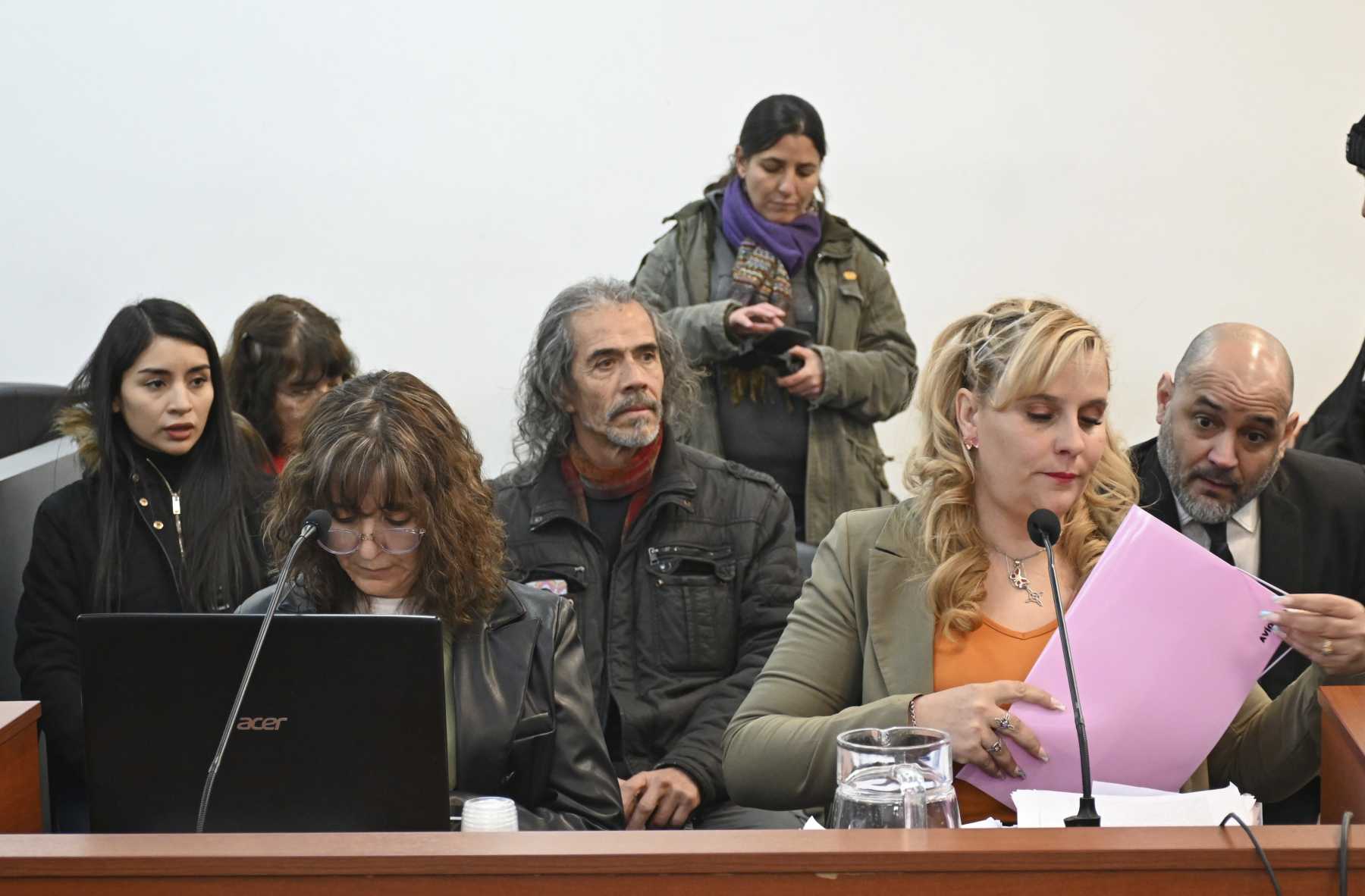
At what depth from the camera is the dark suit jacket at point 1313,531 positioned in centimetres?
243

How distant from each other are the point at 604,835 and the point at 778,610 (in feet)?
4.82

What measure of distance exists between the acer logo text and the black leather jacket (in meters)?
0.37

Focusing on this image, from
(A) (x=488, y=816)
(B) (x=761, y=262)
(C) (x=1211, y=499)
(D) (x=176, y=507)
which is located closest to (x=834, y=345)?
(B) (x=761, y=262)

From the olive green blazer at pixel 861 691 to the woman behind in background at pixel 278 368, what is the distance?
1911 mm

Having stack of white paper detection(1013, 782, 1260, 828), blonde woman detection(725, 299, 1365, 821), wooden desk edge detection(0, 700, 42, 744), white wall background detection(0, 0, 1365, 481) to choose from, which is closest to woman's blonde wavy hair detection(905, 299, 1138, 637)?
blonde woman detection(725, 299, 1365, 821)

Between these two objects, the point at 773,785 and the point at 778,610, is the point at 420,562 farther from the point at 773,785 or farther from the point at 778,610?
the point at 778,610

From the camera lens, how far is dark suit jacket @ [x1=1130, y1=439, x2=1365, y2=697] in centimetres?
243

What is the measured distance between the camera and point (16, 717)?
1550mm

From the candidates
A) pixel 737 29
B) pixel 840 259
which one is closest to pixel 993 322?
pixel 840 259

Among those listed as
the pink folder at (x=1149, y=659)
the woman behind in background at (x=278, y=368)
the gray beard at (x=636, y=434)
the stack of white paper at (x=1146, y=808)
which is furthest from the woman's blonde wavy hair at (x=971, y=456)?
the woman behind in background at (x=278, y=368)

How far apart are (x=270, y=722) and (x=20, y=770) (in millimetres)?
279

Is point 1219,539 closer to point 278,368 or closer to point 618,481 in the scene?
point 618,481

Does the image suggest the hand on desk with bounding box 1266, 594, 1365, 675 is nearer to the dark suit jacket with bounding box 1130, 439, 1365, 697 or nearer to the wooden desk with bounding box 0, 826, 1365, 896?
the wooden desk with bounding box 0, 826, 1365, 896

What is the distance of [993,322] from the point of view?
1.99 m
